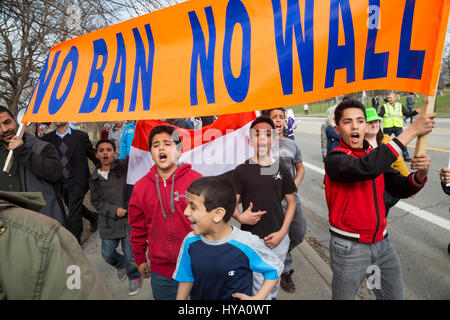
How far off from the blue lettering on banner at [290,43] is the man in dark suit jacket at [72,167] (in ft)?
9.25

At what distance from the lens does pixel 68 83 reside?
2562 millimetres

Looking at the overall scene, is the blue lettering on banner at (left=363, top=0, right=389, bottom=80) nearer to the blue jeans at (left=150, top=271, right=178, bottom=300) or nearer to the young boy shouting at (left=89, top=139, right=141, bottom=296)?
the blue jeans at (left=150, top=271, right=178, bottom=300)

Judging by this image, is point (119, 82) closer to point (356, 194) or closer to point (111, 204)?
point (111, 204)

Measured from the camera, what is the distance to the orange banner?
1.75m

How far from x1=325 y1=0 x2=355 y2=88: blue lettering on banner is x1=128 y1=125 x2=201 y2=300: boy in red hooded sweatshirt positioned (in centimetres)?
129

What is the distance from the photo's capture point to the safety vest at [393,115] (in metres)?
8.12

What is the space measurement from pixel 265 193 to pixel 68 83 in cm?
212

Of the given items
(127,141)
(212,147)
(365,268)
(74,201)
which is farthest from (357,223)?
(74,201)

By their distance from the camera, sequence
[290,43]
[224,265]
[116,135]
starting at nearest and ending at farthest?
[224,265], [290,43], [116,135]

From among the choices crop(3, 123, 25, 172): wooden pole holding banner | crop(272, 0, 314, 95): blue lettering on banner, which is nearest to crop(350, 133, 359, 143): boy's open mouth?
crop(272, 0, 314, 95): blue lettering on banner

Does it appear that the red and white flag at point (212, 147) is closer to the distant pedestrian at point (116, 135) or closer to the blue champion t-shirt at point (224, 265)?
the blue champion t-shirt at point (224, 265)
